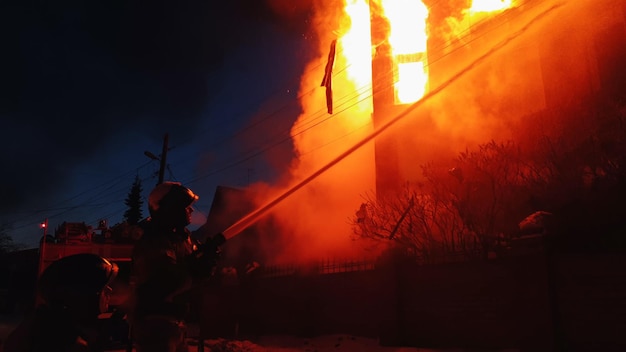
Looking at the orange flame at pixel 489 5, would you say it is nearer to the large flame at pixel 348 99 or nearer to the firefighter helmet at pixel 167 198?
the large flame at pixel 348 99

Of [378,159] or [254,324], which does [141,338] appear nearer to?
[254,324]

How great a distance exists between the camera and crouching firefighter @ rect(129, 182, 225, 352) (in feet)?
11.4

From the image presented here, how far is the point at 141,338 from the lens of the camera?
346 centimetres

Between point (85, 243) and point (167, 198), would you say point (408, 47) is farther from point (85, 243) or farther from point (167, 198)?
point (167, 198)

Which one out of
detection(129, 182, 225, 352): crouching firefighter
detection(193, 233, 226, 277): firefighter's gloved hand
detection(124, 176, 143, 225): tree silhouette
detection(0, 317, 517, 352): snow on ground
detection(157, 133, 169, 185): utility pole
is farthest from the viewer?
detection(124, 176, 143, 225): tree silhouette

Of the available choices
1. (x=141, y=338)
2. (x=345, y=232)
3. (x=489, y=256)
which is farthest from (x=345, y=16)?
(x=141, y=338)

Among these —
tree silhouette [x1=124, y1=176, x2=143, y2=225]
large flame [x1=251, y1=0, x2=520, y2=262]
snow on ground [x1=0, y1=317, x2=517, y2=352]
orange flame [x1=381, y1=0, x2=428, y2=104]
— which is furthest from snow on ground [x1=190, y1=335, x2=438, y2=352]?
tree silhouette [x1=124, y1=176, x2=143, y2=225]

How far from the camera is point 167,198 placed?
3.88 m

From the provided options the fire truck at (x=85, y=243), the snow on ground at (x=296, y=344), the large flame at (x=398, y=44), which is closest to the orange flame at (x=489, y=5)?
the large flame at (x=398, y=44)

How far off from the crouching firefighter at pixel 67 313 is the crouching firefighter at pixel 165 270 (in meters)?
0.48

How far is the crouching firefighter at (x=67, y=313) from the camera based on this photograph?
2.80 m

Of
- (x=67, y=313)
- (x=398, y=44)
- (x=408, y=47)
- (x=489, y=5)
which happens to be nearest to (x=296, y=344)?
(x=67, y=313)

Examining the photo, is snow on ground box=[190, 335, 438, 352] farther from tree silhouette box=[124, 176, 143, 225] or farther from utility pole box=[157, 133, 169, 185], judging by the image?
tree silhouette box=[124, 176, 143, 225]

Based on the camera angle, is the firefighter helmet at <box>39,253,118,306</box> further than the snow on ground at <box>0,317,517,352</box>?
No
